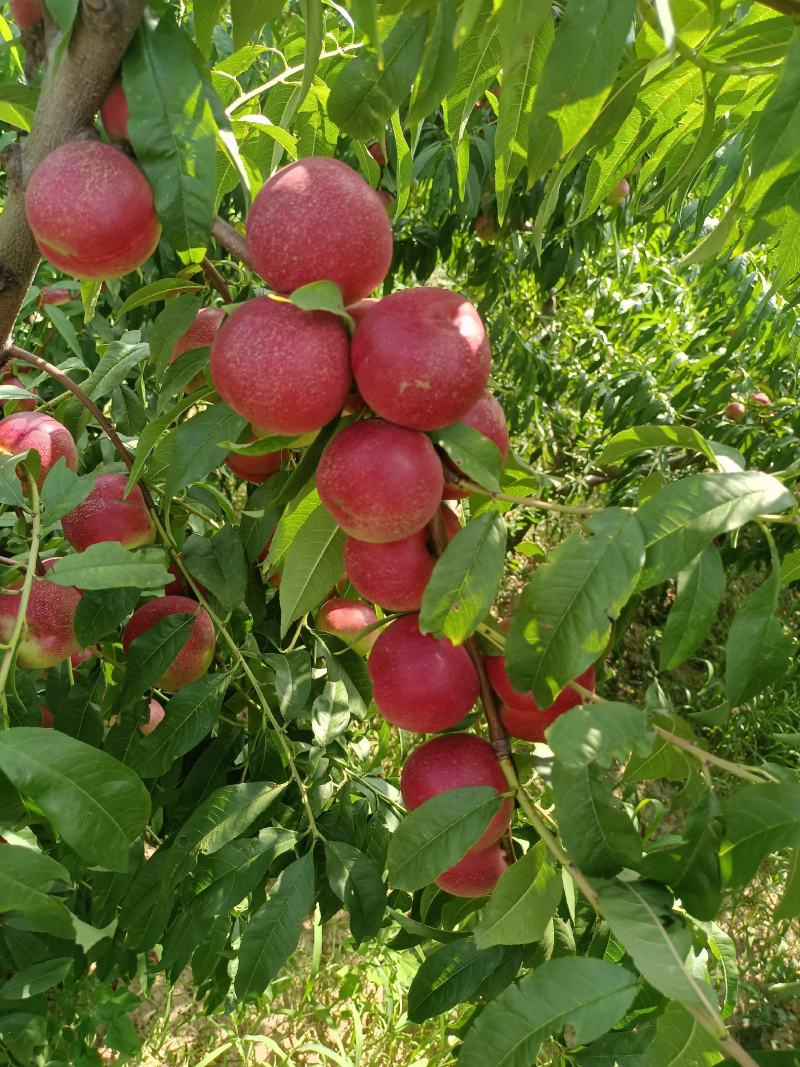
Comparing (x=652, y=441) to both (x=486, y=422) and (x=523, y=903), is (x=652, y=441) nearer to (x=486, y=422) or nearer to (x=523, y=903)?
(x=486, y=422)

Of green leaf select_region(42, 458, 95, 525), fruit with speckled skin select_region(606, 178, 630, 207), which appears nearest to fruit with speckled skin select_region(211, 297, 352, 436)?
green leaf select_region(42, 458, 95, 525)

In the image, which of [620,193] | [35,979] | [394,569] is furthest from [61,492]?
[620,193]

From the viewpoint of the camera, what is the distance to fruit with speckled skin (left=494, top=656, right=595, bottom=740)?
28.7 inches

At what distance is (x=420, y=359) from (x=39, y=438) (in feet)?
1.82

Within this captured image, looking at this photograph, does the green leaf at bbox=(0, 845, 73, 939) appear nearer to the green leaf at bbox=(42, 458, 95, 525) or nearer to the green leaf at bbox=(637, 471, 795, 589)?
the green leaf at bbox=(42, 458, 95, 525)

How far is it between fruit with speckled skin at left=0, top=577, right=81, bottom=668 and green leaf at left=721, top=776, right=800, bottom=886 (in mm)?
628

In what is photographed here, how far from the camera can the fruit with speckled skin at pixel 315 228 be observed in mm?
632

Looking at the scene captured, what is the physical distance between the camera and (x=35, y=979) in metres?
1.06

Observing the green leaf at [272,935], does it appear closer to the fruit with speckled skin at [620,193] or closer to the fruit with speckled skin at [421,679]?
the fruit with speckled skin at [421,679]

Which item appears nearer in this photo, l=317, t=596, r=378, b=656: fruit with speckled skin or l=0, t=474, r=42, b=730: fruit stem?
l=0, t=474, r=42, b=730: fruit stem

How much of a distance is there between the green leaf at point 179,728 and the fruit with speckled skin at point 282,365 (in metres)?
0.37

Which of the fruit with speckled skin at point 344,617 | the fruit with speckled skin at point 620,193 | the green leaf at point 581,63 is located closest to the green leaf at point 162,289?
the green leaf at point 581,63

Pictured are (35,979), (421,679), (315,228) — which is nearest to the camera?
(315,228)

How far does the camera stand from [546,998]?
536 mm
